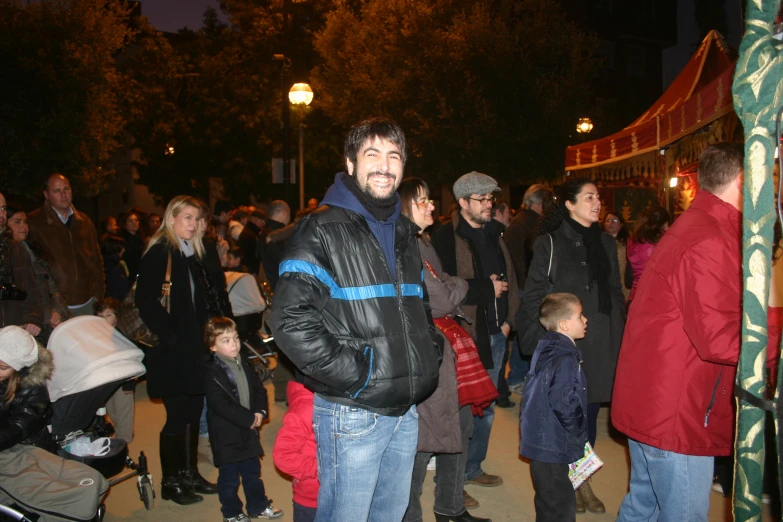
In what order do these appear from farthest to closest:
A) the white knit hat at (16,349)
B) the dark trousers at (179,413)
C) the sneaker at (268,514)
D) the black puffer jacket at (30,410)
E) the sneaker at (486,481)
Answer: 1. the sneaker at (486,481)
2. the dark trousers at (179,413)
3. the sneaker at (268,514)
4. the white knit hat at (16,349)
5. the black puffer jacket at (30,410)

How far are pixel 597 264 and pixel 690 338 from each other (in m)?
1.91

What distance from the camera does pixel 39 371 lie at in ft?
13.6

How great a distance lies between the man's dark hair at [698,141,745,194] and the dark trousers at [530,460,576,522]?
1843mm

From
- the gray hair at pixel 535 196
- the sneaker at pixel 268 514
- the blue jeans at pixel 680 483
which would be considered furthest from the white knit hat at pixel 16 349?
the gray hair at pixel 535 196

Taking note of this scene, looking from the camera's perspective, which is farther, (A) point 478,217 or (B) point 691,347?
(A) point 478,217

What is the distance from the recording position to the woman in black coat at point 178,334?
4.88m

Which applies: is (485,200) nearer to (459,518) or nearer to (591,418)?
(591,418)

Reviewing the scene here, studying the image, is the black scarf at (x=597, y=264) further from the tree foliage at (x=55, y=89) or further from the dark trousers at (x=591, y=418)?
the tree foliage at (x=55, y=89)

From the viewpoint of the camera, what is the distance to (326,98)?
2298 cm

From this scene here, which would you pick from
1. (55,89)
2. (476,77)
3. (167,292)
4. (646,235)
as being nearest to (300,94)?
(476,77)

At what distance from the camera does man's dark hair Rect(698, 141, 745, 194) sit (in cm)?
313

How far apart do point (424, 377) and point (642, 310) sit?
3.84 feet

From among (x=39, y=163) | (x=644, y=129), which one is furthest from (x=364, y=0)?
(x=644, y=129)

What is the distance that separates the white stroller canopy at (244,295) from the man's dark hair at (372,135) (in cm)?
465
